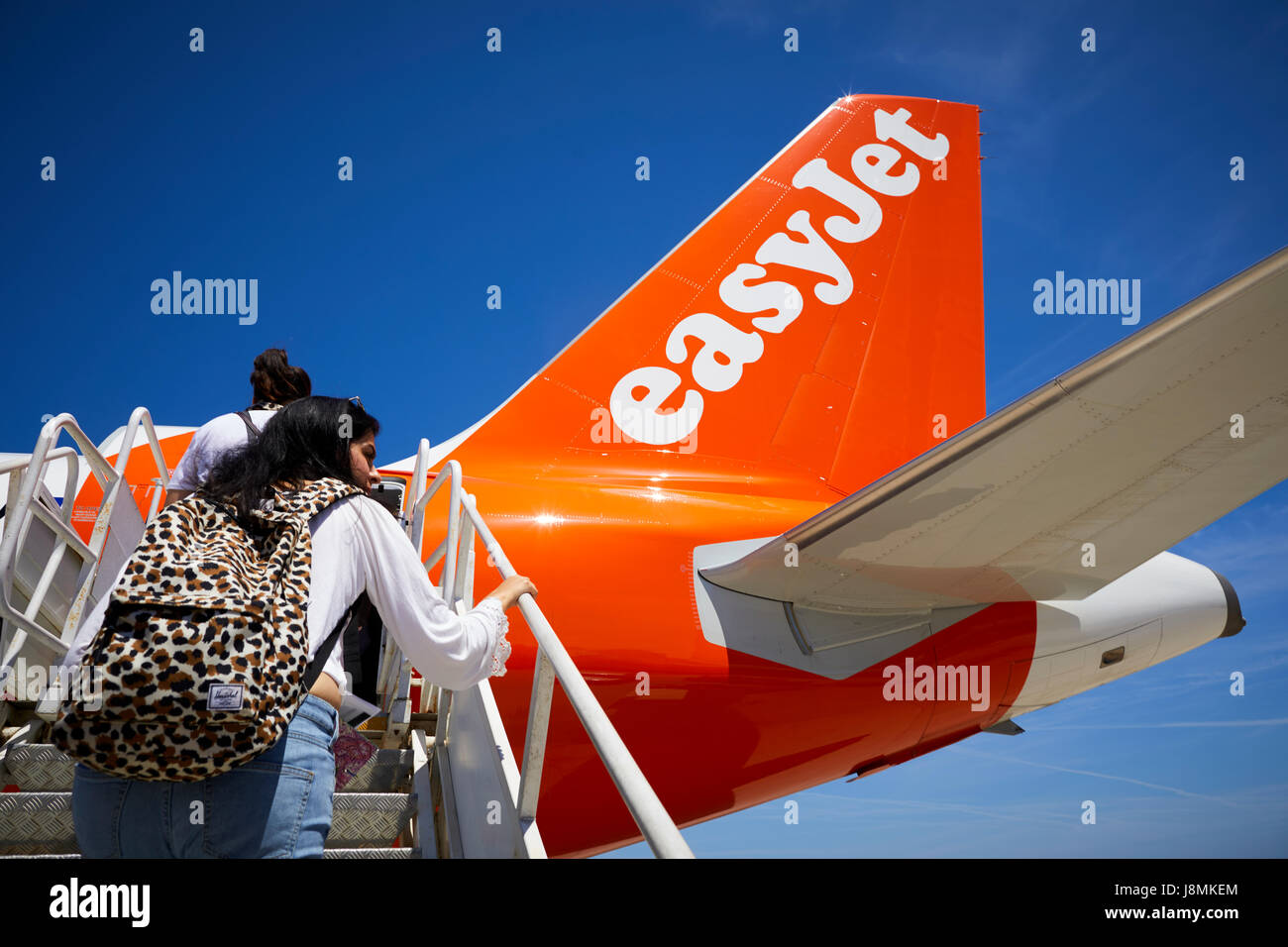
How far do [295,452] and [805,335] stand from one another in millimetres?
5378

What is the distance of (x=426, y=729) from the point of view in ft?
13.9

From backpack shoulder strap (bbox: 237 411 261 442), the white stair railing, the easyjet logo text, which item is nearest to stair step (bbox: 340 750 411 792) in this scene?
the white stair railing

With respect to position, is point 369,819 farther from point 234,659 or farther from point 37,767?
point 234,659

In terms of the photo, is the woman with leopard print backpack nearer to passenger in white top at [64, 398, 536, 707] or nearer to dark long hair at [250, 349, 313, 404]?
passenger in white top at [64, 398, 536, 707]

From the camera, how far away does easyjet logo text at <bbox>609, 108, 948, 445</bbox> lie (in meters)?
6.39

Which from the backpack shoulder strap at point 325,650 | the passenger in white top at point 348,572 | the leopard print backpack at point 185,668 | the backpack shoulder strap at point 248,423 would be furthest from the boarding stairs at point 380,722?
the backpack shoulder strap at point 248,423

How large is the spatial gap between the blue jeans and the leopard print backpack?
4cm

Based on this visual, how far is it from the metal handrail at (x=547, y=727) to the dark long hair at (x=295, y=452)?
631 mm

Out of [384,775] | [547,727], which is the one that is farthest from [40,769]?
[547,727]

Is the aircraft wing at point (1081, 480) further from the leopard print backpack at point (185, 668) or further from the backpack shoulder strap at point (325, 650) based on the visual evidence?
the leopard print backpack at point (185, 668)

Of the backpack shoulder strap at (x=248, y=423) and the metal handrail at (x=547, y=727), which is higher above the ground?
the backpack shoulder strap at (x=248, y=423)

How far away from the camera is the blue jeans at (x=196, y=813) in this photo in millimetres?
1471
